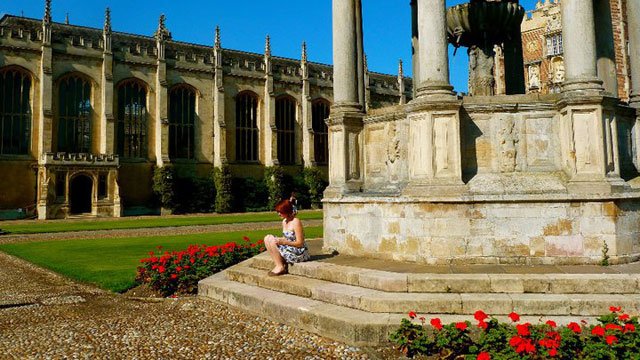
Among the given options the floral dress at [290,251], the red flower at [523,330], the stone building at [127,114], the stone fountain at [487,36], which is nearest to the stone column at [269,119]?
the stone building at [127,114]

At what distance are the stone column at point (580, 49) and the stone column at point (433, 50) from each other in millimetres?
1619

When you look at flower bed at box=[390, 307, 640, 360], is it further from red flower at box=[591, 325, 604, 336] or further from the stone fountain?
the stone fountain

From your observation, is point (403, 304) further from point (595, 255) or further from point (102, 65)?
point (102, 65)

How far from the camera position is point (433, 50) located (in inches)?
255

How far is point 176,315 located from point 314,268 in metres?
1.82

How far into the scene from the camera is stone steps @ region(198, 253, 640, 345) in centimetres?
454

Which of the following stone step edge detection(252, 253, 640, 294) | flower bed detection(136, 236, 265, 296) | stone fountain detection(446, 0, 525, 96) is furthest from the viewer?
stone fountain detection(446, 0, 525, 96)

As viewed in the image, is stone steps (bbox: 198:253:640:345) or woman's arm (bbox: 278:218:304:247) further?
woman's arm (bbox: 278:218:304:247)

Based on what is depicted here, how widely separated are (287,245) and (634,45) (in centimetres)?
682

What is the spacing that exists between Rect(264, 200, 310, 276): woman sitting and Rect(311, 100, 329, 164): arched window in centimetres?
3934

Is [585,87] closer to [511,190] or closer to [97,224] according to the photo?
[511,190]

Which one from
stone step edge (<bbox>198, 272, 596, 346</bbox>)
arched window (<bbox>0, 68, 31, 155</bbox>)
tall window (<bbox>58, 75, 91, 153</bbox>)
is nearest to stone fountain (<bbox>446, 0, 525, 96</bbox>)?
stone step edge (<bbox>198, 272, 596, 346</bbox>)

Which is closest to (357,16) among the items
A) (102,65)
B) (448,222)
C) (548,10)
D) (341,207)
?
(341,207)

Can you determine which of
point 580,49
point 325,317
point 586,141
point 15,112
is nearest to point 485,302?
point 325,317
